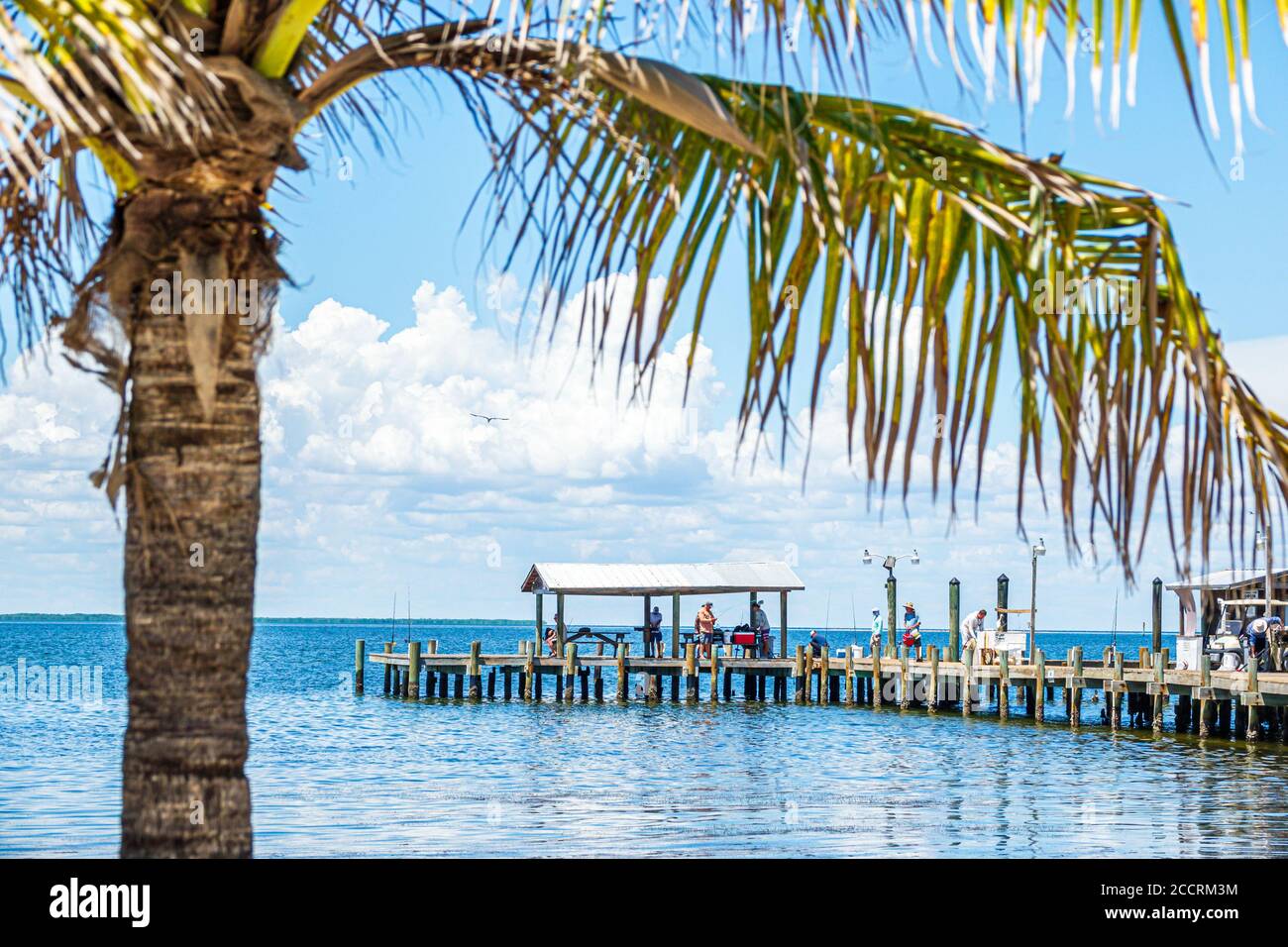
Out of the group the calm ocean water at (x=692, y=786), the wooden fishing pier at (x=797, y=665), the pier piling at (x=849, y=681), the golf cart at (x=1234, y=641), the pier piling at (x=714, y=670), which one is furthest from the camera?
the pier piling at (x=714, y=670)

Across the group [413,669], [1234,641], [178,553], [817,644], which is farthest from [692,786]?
[178,553]

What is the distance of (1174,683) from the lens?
28625 mm

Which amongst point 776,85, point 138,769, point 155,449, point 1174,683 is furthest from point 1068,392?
point 1174,683

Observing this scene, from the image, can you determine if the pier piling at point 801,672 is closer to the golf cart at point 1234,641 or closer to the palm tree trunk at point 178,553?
the golf cart at point 1234,641

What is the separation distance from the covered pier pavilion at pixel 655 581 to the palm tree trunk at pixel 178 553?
34.4 m

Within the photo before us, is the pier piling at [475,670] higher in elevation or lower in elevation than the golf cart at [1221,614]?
lower

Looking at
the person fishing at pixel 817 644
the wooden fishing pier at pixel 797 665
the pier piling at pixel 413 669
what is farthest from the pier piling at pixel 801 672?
the pier piling at pixel 413 669

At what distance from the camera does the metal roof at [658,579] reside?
3851cm

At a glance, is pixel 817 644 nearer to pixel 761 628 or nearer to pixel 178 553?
pixel 761 628

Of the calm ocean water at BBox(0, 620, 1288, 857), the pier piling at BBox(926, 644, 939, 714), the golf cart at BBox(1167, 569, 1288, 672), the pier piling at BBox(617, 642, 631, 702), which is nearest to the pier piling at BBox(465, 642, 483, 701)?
the calm ocean water at BBox(0, 620, 1288, 857)

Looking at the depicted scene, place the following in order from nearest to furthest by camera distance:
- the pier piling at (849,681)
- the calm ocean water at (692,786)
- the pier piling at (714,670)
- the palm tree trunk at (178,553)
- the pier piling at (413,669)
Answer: the palm tree trunk at (178,553) → the calm ocean water at (692,786) → the pier piling at (849,681) → the pier piling at (714,670) → the pier piling at (413,669)

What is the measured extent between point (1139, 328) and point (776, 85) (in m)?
1.12

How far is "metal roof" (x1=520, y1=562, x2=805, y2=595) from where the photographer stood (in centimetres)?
3851

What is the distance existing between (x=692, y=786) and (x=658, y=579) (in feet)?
55.8
